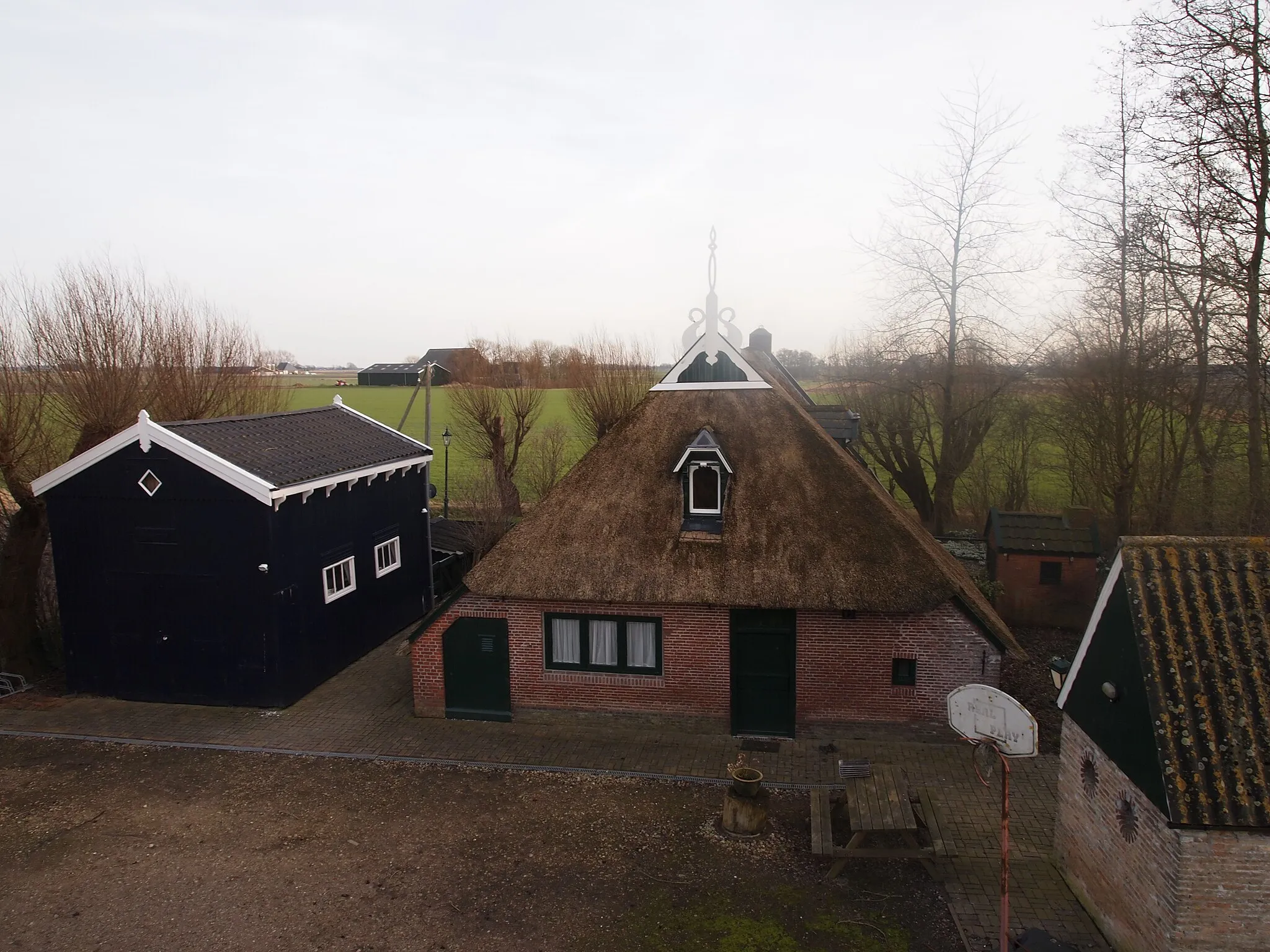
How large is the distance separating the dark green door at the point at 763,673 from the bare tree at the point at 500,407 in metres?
14.9

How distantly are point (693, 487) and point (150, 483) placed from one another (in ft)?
31.3

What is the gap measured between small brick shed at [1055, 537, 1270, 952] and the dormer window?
6020mm

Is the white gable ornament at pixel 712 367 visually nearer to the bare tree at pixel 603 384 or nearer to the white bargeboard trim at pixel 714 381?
the white bargeboard trim at pixel 714 381

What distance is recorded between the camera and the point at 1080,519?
63.6 feet

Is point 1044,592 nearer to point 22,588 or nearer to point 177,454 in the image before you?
point 177,454

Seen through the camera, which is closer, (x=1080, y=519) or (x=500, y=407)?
(x=1080, y=519)

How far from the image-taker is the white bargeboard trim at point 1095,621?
26.3 ft

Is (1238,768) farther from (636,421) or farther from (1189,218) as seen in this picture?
(1189,218)

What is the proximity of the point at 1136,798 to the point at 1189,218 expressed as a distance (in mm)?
14904

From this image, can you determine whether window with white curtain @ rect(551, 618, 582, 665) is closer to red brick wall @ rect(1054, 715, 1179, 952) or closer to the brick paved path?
the brick paved path

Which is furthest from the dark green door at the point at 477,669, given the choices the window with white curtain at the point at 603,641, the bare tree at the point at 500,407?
the bare tree at the point at 500,407

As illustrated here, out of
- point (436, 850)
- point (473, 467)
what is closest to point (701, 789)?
point (436, 850)

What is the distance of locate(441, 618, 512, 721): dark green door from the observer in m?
13.8

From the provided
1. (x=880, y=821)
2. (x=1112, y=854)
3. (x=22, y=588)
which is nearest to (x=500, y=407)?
(x=22, y=588)
